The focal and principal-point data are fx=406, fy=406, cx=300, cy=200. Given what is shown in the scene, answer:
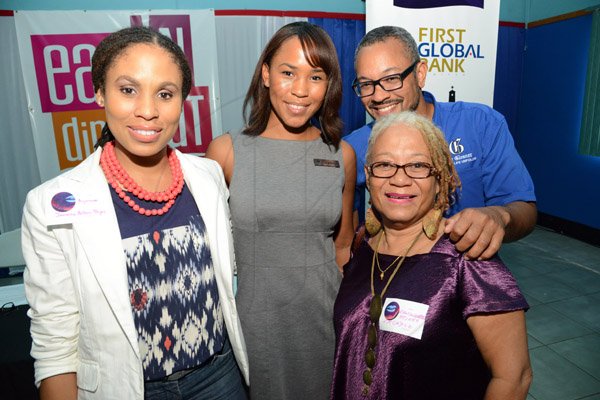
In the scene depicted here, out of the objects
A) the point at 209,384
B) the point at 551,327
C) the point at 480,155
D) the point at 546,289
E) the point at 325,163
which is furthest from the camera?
the point at 546,289

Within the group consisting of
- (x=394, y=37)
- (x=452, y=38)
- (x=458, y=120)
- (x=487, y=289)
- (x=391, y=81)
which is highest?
(x=452, y=38)

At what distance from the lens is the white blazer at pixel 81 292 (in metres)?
1.06

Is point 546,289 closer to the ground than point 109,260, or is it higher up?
closer to the ground

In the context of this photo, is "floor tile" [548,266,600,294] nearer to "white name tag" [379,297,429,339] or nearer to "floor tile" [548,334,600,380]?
"floor tile" [548,334,600,380]

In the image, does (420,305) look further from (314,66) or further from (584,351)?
(584,351)

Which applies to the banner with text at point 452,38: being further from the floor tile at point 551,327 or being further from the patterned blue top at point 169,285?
the patterned blue top at point 169,285

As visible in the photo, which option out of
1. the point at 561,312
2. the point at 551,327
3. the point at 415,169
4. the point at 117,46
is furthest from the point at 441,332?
the point at 561,312

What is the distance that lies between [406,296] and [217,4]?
508 centimetres

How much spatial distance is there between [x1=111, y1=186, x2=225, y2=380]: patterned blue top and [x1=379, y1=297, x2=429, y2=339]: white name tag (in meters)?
0.55

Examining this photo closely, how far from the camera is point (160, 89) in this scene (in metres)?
1.16

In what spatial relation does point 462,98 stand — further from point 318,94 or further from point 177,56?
point 177,56

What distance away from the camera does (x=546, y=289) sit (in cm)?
441

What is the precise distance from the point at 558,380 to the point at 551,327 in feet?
2.70

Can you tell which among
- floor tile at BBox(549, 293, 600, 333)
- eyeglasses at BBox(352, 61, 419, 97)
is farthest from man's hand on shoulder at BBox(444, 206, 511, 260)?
floor tile at BBox(549, 293, 600, 333)
